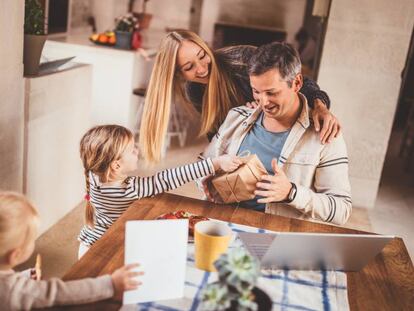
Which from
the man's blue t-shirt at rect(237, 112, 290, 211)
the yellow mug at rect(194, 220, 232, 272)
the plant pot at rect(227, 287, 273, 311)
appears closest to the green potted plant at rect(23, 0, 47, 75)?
the man's blue t-shirt at rect(237, 112, 290, 211)

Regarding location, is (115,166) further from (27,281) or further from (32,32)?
(32,32)

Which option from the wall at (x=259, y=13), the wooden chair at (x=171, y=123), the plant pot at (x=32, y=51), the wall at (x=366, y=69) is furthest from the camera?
the wall at (x=259, y=13)

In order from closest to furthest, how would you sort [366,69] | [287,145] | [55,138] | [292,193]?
[292,193] → [287,145] → [55,138] → [366,69]

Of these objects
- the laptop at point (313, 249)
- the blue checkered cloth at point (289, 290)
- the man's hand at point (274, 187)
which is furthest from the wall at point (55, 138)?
the laptop at point (313, 249)

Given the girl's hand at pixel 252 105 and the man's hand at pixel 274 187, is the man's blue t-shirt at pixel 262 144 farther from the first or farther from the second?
the man's hand at pixel 274 187

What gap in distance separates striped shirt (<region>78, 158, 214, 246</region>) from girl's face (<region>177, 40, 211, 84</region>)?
0.48 m

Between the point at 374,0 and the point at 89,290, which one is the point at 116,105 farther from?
the point at 89,290

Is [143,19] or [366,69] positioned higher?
[143,19]

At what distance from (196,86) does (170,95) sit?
1.01 ft

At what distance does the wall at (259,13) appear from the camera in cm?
704

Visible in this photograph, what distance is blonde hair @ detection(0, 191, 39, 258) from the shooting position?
1063 millimetres

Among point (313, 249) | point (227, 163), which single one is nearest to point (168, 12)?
point (227, 163)

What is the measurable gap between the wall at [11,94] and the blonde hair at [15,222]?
1.28 metres

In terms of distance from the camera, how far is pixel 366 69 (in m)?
3.67
